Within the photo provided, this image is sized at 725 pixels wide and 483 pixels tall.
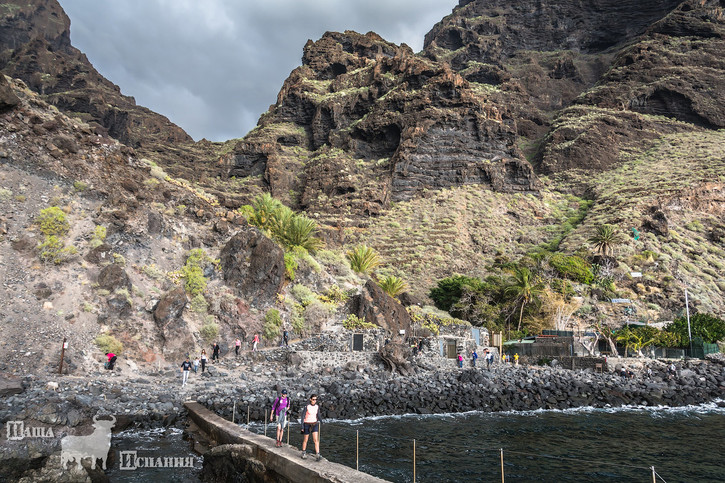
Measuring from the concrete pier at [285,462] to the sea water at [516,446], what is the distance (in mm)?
939

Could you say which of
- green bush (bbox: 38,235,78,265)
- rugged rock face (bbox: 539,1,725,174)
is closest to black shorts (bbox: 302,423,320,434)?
green bush (bbox: 38,235,78,265)

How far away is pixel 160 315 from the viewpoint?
21.2m

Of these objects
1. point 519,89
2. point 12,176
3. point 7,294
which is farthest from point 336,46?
point 7,294

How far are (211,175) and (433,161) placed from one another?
33.3 meters

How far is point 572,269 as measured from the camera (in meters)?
42.1

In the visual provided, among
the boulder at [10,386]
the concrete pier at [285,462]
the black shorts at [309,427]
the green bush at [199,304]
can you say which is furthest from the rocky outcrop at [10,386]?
the black shorts at [309,427]

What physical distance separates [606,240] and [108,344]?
43.3m

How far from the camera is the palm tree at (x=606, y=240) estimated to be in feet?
145

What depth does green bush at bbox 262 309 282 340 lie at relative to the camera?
974 inches

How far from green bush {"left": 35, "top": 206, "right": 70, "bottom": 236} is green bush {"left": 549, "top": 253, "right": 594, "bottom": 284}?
39099mm

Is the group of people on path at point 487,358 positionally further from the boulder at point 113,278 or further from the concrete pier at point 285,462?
the boulder at point 113,278

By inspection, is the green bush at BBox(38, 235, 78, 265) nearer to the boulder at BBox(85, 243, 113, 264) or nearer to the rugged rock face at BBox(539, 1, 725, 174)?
the boulder at BBox(85, 243, 113, 264)

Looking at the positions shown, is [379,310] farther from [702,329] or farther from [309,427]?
[702,329]

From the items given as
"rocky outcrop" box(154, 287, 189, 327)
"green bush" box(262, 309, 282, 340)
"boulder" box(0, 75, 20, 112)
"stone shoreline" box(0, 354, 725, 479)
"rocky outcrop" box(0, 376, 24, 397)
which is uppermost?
"boulder" box(0, 75, 20, 112)
